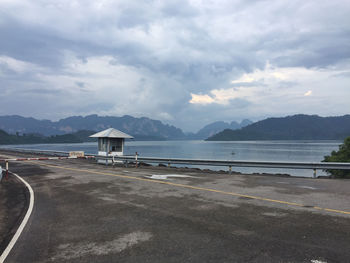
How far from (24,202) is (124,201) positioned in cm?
397

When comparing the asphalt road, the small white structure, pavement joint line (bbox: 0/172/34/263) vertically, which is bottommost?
pavement joint line (bbox: 0/172/34/263)

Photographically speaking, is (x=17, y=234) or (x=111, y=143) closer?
(x=17, y=234)

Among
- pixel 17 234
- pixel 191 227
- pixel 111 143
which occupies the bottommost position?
pixel 17 234

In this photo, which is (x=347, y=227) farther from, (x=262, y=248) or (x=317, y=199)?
(x=317, y=199)

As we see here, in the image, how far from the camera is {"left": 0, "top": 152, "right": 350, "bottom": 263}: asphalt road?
4.58 metres

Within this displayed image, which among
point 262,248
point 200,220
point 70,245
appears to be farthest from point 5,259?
point 262,248

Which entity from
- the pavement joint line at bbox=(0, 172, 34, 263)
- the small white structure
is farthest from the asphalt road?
the small white structure

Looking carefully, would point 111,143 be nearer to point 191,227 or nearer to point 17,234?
point 17,234

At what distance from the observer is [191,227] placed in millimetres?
5988

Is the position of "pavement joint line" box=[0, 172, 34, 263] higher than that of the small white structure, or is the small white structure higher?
the small white structure

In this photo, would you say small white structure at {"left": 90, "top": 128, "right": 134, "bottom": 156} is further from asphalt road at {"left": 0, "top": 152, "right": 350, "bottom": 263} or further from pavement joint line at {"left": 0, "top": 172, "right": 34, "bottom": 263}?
pavement joint line at {"left": 0, "top": 172, "right": 34, "bottom": 263}

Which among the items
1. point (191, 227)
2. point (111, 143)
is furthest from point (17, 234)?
point (111, 143)

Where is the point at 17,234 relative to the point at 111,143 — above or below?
below

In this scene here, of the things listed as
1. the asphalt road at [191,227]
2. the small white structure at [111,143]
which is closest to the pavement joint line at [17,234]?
the asphalt road at [191,227]
